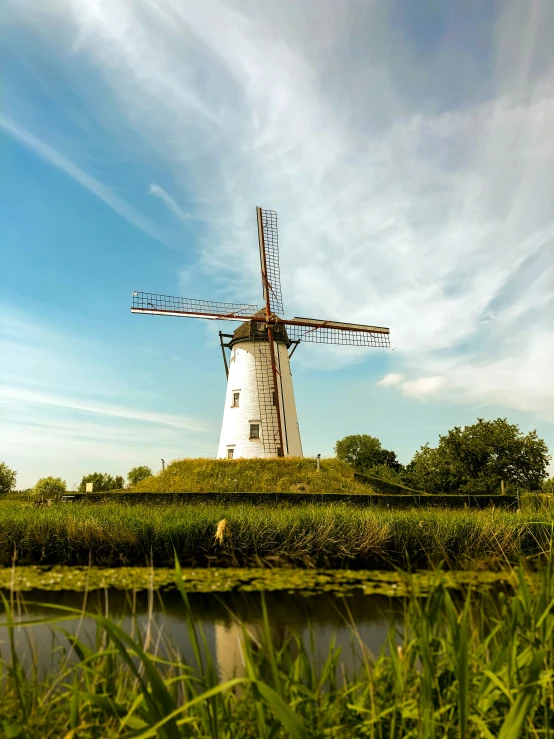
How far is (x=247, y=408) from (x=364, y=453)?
25096mm

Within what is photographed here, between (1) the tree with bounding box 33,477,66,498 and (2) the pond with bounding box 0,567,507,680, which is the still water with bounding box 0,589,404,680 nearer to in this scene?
(2) the pond with bounding box 0,567,507,680

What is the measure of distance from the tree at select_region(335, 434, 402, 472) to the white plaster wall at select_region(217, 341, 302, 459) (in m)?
21.5

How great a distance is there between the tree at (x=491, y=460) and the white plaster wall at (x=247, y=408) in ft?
39.1

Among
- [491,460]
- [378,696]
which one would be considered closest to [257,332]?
[491,460]

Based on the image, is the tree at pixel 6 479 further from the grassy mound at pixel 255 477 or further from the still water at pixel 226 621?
the still water at pixel 226 621

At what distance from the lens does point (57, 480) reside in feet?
107

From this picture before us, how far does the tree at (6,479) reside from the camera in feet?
122

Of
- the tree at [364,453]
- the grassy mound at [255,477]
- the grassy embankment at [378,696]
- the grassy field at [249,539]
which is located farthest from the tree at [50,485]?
the grassy embankment at [378,696]

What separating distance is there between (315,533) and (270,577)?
92.3 inches

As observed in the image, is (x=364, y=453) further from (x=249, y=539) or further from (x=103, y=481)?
(x=249, y=539)

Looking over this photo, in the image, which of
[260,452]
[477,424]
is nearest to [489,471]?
[477,424]

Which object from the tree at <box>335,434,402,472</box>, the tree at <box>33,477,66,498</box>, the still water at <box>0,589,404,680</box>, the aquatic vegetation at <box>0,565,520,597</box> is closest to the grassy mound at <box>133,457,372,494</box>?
the tree at <box>33,477,66,498</box>

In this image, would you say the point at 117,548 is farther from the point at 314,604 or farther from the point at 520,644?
the point at 520,644

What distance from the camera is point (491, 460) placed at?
32.4 metres
